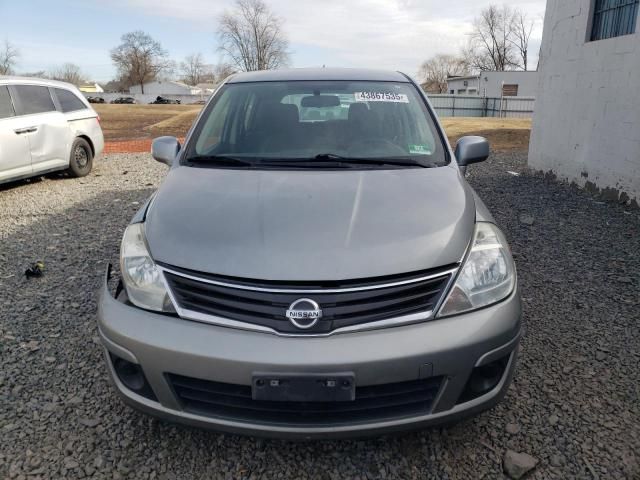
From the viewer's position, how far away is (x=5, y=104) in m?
7.23

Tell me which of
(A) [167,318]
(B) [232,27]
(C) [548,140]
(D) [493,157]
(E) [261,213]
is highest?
(B) [232,27]

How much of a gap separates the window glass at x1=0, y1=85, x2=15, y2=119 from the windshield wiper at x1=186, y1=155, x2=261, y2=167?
5894 millimetres

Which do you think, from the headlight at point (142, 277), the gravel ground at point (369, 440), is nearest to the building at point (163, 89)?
the gravel ground at point (369, 440)

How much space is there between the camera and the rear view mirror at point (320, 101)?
320 cm

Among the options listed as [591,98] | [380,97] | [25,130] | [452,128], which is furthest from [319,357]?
[452,128]

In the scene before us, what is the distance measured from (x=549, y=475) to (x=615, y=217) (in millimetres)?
4734

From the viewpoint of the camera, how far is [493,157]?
1059 centimetres

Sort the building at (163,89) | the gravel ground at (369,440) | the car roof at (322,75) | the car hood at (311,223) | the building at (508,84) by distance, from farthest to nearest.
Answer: the building at (163,89) → the building at (508,84) → the car roof at (322,75) → the gravel ground at (369,440) → the car hood at (311,223)

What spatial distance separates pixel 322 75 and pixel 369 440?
244 centimetres

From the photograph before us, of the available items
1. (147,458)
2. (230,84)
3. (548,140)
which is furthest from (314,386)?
(548,140)

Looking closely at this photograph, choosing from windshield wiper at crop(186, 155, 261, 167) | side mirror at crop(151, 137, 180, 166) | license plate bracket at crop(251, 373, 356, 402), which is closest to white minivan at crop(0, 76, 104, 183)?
side mirror at crop(151, 137, 180, 166)

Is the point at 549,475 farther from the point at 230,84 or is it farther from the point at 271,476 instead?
the point at 230,84

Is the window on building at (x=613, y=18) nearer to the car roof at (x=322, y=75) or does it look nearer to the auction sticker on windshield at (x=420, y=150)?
the car roof at (x=322, y=75)

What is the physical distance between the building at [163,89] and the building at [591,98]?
80720 millimetres
